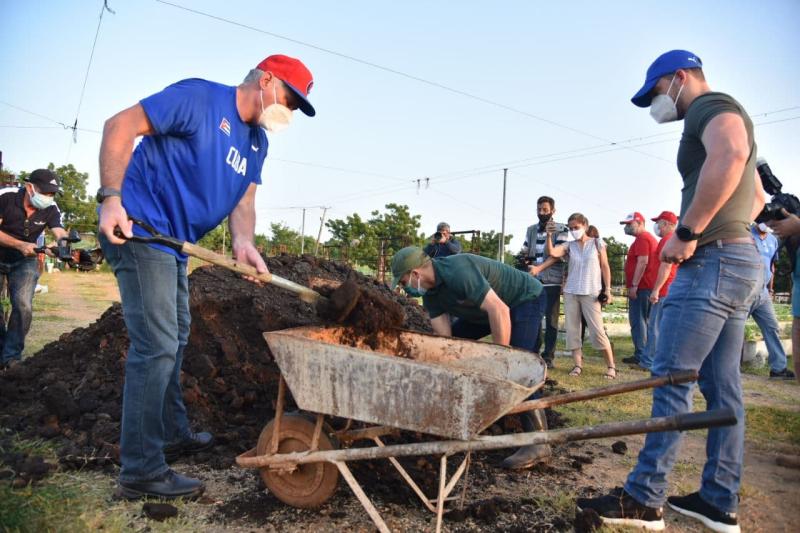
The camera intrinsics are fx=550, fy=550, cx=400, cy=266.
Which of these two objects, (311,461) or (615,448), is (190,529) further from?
(615,448)

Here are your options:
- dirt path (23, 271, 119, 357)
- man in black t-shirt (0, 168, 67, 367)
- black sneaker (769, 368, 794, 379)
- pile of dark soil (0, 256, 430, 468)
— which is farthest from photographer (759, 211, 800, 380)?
dirt path (23, 271, 119, 357)

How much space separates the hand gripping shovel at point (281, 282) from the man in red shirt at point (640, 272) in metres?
5.57

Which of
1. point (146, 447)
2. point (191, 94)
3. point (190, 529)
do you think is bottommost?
point (190, 529)

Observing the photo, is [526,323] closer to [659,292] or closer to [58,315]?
[659,292]

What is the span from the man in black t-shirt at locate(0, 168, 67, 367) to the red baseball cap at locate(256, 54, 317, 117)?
3.52m

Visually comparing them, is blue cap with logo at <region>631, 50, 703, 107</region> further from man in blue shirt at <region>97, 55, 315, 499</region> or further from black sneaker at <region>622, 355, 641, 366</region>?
black sneaker at <region>622, 355, 641, 366</region>

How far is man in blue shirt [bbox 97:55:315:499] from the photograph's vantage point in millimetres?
2631

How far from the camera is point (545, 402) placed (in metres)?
2.63

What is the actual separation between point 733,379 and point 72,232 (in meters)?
4.00

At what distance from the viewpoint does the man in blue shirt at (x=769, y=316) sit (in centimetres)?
655

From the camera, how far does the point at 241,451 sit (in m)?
3.63

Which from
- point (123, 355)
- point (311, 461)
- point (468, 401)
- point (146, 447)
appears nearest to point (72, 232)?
point (123, 355)

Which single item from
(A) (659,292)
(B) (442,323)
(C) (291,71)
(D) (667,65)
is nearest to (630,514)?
(B) (442,323)

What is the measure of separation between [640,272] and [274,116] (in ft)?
19.3
